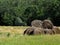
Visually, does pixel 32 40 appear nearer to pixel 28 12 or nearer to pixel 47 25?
pixel 47 25

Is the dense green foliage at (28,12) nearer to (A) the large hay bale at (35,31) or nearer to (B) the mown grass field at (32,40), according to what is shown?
(A) the large hay bale at (35,31)

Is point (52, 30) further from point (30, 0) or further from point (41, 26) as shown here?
point (30, 0)

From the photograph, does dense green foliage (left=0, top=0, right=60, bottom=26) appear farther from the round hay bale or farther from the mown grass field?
the mown grass field

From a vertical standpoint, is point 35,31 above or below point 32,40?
below

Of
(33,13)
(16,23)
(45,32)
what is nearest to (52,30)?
(45,32)

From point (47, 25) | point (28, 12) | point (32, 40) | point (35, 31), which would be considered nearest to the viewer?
point (32, 40)

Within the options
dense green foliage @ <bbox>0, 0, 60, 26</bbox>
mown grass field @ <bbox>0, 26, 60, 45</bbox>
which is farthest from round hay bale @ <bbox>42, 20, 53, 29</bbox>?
dense green foliage @ <bbox>0, 0, 60, 26</bbox>

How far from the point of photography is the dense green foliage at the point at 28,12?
102 feet

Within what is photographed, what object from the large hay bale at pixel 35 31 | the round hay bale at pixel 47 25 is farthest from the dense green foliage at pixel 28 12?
the large hay bale at pixel 35 31

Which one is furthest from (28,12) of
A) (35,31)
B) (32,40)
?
(32,40)

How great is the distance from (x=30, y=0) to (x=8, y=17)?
19.4ft

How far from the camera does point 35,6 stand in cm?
3381

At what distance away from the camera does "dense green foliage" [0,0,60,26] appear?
31.0 meters

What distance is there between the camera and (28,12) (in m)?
33.8
